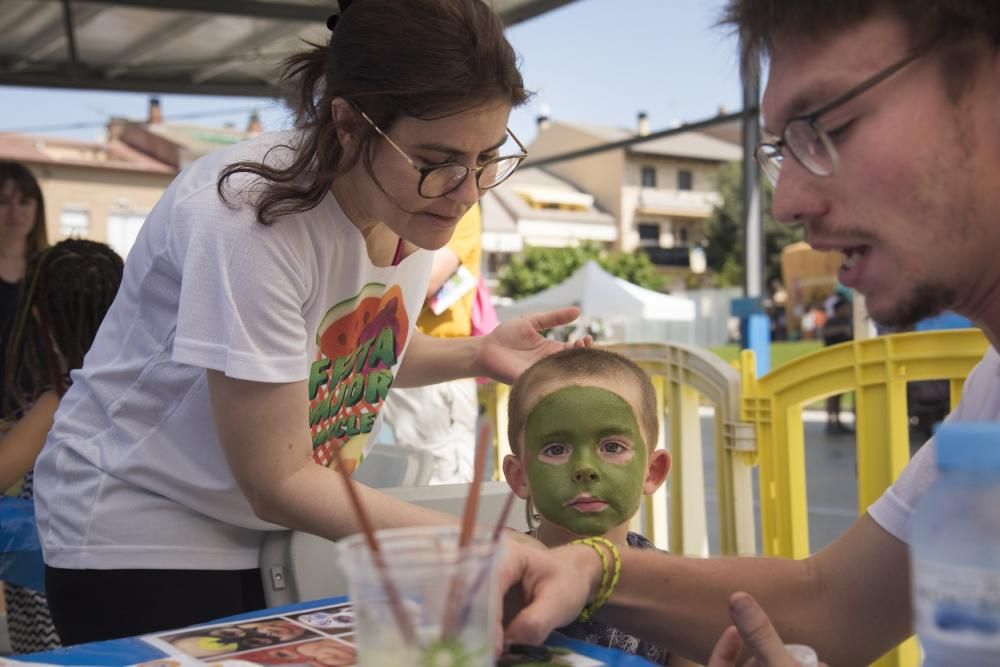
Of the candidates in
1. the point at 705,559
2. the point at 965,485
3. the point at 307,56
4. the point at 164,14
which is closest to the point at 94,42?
the point at 164,14

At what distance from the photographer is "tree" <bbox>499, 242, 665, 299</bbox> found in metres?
38.5

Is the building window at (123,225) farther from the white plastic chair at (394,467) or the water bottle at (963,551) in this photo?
the water bottle at (963,551)

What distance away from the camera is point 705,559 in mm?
1588

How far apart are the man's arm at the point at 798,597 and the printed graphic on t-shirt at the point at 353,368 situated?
669 millimetres

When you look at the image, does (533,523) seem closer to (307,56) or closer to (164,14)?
(307,56)

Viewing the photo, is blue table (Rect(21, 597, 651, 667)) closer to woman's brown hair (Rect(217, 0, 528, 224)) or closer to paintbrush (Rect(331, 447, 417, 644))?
paintbrush (Rect(331, 447, 417, 644))

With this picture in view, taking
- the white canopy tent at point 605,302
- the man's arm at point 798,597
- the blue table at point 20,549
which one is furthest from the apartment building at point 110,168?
the man's arm at point 798,597

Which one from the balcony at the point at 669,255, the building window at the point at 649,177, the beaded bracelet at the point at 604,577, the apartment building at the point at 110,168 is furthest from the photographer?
the building window at the point at 649,177

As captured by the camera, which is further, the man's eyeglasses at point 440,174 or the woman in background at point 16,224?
the woman in background at point 16,224

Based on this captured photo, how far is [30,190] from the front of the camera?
13.9 feet


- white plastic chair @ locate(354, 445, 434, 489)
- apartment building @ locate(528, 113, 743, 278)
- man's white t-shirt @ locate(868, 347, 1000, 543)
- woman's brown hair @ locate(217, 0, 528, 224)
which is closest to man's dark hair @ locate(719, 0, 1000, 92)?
man's white t-shirt @ locate(868, 347, 1000, 543)

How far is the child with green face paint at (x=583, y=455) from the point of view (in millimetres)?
1944

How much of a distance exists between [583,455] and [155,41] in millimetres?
6990

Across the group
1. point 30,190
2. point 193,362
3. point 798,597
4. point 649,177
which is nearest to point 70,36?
point 30,190
